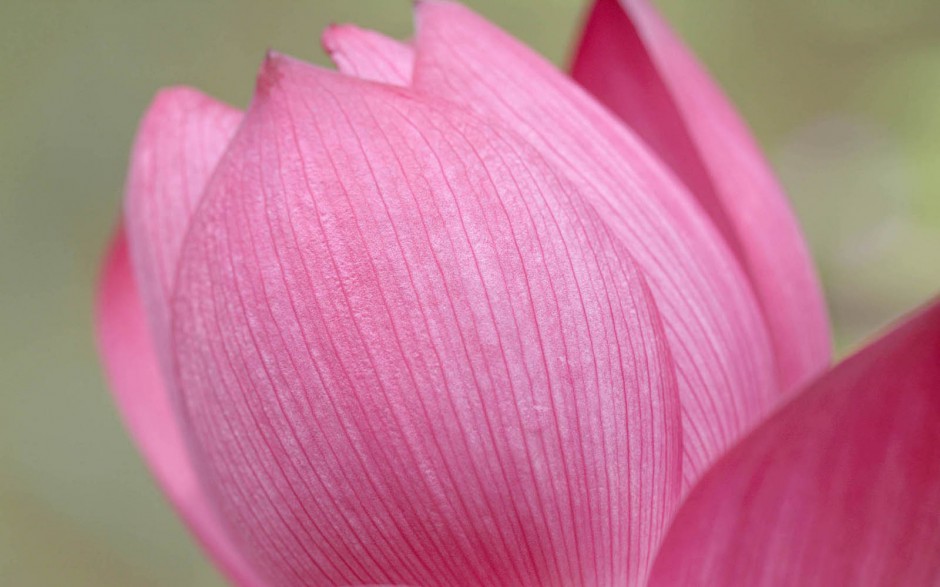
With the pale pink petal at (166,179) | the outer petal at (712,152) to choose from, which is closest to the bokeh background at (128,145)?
the outer petal at (712,152)

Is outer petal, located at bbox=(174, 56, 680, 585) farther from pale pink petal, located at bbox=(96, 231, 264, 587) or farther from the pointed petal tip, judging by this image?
pale pink petal, located at bbox=(96, 231, 264, 587)

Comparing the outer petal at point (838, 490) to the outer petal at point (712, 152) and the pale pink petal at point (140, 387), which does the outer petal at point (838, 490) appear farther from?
the pale pink petal at point (140, 387)

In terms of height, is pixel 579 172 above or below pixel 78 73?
below

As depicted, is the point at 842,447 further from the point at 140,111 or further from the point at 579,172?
the point at 140,111

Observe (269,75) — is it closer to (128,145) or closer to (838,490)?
(838,490)

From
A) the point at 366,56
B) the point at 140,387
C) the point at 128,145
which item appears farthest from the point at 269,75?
the point at 128,145

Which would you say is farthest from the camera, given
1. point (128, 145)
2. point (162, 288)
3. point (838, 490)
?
point (128, 145)

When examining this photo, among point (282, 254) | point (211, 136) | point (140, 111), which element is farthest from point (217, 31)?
point (282, 254)
